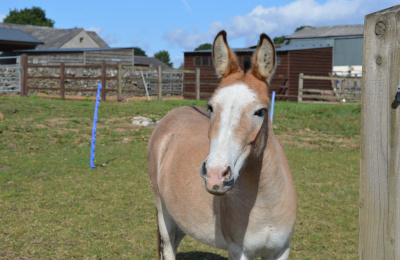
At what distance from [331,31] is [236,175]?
195 feet

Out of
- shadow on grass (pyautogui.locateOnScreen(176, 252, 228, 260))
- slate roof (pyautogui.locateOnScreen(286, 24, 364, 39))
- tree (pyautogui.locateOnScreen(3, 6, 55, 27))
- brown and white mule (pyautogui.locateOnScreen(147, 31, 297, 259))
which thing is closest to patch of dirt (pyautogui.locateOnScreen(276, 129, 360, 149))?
shadow on grass (pyautogui.locateOnScreen(176, 252, 228, 260))

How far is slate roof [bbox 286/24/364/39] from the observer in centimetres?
5487

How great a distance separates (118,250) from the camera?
18.3 ft

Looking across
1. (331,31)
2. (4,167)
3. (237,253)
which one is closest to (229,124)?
(237,253)

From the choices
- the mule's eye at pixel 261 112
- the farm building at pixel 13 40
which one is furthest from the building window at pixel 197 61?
the mule's eye at pixel 261 112

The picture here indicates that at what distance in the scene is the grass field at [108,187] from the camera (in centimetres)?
574

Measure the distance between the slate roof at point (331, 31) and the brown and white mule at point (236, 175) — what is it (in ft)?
175

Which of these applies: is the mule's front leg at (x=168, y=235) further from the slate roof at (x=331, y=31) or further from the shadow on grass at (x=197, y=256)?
the slate roof at (x=331, y=31)

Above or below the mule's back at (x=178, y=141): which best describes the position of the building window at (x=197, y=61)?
above

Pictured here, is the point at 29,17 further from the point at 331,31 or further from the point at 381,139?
the point at 381,139

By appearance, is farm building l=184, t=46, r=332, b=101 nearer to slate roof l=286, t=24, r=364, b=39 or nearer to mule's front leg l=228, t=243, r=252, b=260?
slate roof l=286, t=24, r=364, b=39

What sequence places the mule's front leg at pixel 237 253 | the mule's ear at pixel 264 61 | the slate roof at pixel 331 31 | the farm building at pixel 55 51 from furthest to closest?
the slate roof at pixel 331 31
the farm building at pixel 55 51
the mule's front leg at pixel 237 253
the mule's ear at pixel 264 61

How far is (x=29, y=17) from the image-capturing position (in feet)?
307

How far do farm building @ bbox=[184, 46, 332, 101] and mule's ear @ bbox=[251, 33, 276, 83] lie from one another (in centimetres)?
2622
